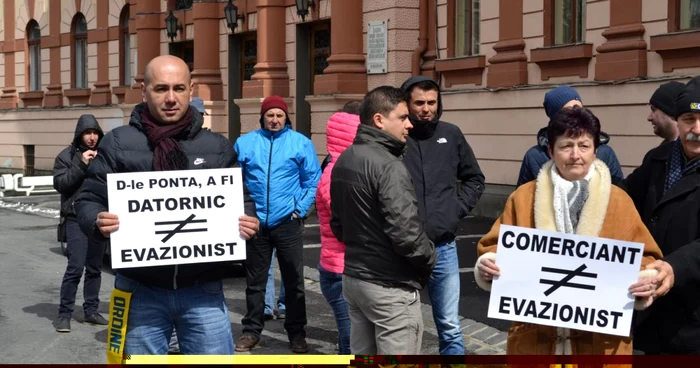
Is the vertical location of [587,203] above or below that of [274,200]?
above

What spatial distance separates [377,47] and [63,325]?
1078cm

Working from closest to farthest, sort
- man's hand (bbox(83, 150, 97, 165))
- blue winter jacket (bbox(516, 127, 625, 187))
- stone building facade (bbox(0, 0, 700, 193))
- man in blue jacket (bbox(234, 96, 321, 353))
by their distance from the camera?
blue winter jacket (bbox(516, 127, 625, 187)), man in blue jacket (bbox(234, 96, 321, 353)), man's hand (bbox(83, 150, 97, 165)), stone building facade (bbox(0, 0, 700, 193))

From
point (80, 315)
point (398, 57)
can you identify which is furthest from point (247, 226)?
point (398, 57)

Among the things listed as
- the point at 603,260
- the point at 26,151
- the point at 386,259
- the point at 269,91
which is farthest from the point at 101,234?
the point at 26,151

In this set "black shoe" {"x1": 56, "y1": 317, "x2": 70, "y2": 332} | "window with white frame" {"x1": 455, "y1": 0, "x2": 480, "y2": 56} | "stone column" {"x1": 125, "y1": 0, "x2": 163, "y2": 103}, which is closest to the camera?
"black shoe" {"x1": 56, "y1": 317, "x2": 70, "y2": 332}

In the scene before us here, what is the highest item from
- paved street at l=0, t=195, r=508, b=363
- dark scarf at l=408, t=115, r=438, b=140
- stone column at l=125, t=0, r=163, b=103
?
stone column at l=125, t=0, r=163, b=103

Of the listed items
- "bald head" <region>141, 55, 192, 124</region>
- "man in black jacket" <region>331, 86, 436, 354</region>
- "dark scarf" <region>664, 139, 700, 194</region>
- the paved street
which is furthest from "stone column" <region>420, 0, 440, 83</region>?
"dark scarf" <region>664, 139, 700, 194</region>

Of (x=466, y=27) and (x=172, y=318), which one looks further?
(x=466, y=27)

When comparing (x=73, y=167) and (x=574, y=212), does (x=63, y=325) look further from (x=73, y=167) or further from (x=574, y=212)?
(x=574, y=212)

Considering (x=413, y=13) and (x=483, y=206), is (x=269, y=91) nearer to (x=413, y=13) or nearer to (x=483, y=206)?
(x=413, y=13)

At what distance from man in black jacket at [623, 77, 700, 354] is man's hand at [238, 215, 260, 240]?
1.63 meters

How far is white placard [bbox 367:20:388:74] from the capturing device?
18.6 meters

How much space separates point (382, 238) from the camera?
5.27 metres

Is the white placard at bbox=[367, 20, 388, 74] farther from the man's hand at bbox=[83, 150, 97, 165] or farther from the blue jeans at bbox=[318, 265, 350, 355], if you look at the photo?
the blue jeans at bbox=[318, 265, 350, 355]
